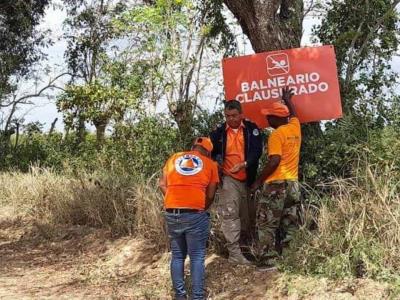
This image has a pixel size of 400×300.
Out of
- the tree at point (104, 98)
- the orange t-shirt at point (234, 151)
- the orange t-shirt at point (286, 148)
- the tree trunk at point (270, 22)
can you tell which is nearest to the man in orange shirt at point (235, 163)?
the orange t-shirt at point (234, 151)

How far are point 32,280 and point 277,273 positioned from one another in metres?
3.32

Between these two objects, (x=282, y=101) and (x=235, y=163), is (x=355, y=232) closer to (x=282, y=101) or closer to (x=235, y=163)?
(x=235, y=163)

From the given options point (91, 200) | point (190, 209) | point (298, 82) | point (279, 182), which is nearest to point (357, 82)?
point (298, 82)

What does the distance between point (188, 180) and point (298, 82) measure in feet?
6.74

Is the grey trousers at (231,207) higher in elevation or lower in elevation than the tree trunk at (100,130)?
lower

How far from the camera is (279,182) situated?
655 centimetres

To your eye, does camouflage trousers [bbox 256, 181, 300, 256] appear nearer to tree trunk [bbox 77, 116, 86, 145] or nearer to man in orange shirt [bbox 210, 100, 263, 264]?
man in orange shirt [bbox 210, 100, 263, 264]

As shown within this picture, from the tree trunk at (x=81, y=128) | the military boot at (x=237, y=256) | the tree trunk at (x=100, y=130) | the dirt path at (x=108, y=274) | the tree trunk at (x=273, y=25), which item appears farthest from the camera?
the tree trunk at (x=81, y=128)

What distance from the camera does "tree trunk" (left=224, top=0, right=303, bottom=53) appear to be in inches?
296

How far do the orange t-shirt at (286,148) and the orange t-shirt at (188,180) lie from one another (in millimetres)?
753

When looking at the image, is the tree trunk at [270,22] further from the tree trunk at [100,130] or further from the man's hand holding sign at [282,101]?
the tree trunk at [100,130]

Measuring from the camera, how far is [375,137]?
22.3 ft

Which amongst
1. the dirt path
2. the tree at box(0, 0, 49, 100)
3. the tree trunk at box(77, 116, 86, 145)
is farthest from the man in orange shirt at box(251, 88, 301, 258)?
the tree at box(0, 0, 49, 100)

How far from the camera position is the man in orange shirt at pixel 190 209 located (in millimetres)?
5973
